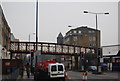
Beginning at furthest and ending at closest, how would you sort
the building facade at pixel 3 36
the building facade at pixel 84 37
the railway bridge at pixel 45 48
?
the building facade at pixel 84 37 < the railway bridge at pixel 45 48 < the building facade at pixel 3 36

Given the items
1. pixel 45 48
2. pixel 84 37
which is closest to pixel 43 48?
pixel 45 48

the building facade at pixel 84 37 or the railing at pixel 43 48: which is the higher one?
the building facade at pixel 84 37

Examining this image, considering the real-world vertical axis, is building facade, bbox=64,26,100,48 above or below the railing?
above

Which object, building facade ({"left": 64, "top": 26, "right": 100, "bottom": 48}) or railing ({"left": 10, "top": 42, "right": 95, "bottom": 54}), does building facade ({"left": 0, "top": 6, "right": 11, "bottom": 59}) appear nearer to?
railing ({"left": 10, "top": 42, "right": 95, "bottom": 54})

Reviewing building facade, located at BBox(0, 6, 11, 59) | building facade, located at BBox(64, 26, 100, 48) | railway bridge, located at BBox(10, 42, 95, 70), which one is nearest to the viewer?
building facade, located at BBox(0, 6, 11, 59)

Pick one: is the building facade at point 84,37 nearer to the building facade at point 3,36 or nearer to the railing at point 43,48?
the railing at point 43,48

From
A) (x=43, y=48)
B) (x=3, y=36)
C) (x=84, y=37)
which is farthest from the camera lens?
(x=84, y=37)

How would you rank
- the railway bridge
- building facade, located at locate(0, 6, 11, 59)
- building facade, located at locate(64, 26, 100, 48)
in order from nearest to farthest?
building facade, located at locate(0, 6, 11, 59) < the railway bridge < building facade, located at locate(64, 26, 100, 48)

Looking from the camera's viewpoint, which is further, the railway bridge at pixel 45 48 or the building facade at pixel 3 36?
the railway bridge at pixel 45 48

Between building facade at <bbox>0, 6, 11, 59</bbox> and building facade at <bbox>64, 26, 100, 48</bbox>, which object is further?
building facade at <bbox>64, 26, 100, 48</bbox>

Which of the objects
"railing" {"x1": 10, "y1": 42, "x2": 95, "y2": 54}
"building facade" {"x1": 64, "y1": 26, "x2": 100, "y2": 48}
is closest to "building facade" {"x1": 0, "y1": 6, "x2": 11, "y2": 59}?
"railing" {"x1": 10, "y1": 42, "x2": 95, "y2": 54}

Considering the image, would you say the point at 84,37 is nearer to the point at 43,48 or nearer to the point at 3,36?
the point at 43,48

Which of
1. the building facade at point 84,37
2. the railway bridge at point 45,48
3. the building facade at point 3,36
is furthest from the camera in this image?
the building facade at point 84,37

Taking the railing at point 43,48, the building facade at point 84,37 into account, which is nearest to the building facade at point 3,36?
the railing at point 43,48
